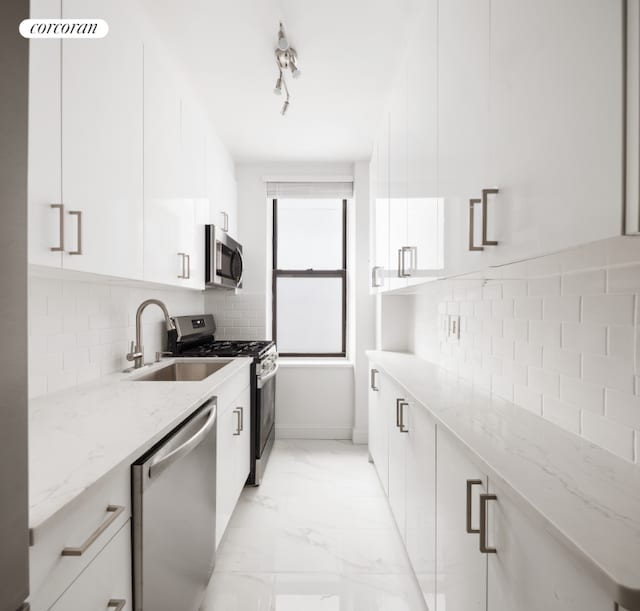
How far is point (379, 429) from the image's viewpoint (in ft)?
8.74

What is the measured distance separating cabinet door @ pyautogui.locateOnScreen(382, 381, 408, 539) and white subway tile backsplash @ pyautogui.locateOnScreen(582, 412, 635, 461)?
2.55 ft

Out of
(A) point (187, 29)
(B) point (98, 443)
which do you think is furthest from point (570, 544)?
(A) point (187, 29)

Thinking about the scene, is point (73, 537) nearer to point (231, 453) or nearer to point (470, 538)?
point (470, 538)

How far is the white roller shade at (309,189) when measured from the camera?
3730 millimetres

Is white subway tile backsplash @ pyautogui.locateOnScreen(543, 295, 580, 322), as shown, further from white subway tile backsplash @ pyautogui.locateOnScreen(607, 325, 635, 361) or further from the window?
the window

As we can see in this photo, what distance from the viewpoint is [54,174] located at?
1.12m

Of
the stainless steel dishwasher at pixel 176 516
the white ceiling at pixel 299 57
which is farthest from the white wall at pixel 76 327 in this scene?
the white ceiling at pixel 299 57

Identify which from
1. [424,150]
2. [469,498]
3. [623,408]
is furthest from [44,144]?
[623,408]

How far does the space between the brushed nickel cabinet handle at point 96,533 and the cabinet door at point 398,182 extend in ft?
5.04

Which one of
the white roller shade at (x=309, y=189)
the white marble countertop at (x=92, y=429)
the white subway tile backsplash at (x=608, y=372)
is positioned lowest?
the white marble countertop at (x=92, y=429)

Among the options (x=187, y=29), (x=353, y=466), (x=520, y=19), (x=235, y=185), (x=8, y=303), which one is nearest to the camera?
(x=8, y=303)

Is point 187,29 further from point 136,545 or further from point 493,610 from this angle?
point 493,610

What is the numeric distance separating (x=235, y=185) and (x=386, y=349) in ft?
6.71

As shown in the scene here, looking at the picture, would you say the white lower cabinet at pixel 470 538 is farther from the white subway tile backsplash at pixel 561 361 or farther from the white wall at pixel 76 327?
the white wall at pixel 76 327
